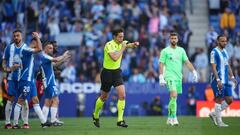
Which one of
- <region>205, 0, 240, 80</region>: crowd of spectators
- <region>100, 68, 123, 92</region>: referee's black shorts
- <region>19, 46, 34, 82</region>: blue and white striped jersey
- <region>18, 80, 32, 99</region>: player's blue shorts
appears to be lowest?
<region>18, 80, 32, 99</region>: player's blue shorts

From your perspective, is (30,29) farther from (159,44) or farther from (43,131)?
(43,131)

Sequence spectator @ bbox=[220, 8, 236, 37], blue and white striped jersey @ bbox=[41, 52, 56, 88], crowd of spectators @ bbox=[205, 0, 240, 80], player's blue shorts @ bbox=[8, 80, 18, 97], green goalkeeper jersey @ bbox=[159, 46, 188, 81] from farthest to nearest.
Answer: spectator @ bbox=[220, 8, 236, 37] < crowd of spectators @ bbox=[205, 0, 240, 80] < blue and white striped jersey @ bbox=[41, 52, 56, 88] < green goalkeeper jersey @ bbox=[159, 46, 188, 81] < player's blue shorts @ bbox=[8, 80, 18, 97]

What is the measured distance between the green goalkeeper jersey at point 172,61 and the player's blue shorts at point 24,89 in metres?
3.98

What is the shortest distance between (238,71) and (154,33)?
16.2 feet

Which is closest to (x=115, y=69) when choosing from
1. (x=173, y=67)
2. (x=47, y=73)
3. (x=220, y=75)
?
(x=173, y=67)

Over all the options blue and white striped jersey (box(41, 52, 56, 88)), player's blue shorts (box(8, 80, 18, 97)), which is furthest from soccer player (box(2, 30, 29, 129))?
blue and white striped jersey (box(41, 52, 56, 88))

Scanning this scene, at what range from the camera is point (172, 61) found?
71.4 feet

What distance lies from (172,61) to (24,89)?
14.3ft

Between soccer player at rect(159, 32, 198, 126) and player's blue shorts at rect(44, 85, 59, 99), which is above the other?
soccer player at rect(159, 32, 198, 126)

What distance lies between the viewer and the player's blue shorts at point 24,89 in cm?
2053

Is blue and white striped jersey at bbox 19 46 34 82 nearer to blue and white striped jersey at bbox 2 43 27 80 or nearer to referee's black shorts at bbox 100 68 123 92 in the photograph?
blue and white striped jersey at bbox 2 43 27 80

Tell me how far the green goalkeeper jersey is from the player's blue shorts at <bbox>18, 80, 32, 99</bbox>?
157 inches

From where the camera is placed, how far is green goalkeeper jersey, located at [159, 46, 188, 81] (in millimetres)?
21641

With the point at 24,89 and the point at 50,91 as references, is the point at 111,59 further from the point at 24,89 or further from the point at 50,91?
the point at 50,91
